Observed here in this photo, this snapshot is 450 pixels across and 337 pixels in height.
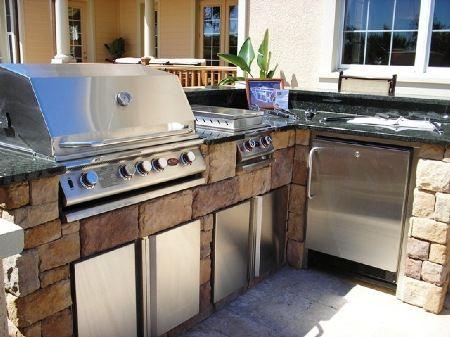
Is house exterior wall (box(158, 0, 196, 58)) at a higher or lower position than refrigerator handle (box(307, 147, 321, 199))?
higher

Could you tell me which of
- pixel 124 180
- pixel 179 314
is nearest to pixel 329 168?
pixel 179 314

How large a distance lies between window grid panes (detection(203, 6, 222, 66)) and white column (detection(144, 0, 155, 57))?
1159 millimetres

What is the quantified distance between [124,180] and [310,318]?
5.00ft

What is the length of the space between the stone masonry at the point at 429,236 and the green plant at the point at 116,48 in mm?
10655

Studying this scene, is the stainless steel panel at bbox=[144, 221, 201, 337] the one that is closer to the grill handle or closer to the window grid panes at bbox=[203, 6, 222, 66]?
the grill handle

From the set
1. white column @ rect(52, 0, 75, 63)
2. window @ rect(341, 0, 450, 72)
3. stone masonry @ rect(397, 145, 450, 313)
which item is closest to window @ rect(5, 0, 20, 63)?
white column @ rect(52, 0, 75, 63)

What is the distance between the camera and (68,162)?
2.01 meters

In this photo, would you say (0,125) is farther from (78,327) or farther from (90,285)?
(78,327)

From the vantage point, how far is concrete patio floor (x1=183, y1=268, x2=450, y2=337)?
9.34 ft

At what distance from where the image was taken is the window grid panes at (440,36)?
186 inches

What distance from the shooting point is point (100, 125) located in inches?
85.7

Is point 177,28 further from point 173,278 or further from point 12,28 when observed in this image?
A: point 173,278

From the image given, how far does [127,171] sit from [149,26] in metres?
9.34

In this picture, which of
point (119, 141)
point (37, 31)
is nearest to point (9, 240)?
point (119, 141)
